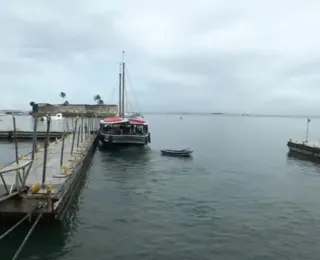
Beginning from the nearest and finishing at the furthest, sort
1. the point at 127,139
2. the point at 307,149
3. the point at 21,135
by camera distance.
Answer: the point at 127,139 < the point at 307,149 < the point at 21,135

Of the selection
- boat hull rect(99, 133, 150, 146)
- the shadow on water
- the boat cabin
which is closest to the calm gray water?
the shadow on water

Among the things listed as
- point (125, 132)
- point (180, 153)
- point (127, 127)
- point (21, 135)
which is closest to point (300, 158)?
point (180, 153)

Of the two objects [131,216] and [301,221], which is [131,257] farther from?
[301,221]

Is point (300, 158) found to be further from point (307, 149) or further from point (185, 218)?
point (185, 218)

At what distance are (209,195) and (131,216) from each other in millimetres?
8238

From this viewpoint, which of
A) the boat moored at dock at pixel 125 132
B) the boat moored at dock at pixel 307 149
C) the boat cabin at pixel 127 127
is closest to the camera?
the boat moored at dock at pixel 307 149

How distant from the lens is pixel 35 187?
18.2 meters

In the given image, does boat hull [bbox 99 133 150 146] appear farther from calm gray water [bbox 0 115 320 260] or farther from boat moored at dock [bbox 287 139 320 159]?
boat moored at dock [bbox 287 139 320 159]

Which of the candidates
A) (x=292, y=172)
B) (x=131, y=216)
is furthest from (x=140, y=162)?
(x=131, y=216)

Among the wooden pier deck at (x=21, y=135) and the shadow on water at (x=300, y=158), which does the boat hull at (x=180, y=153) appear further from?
A: the wooden pier deck at (x=21, y=135)

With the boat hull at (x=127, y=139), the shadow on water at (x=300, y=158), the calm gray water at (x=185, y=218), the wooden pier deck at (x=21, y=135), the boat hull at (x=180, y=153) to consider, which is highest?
the boat hull at (x=127, y=139)

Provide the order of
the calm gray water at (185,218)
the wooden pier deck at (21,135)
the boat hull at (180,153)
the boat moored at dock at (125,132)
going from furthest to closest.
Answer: the wooden pier deck at (21,135), the boat moored at dock at (125,132), the boat hull at (180,153), the calm gray water at (185,218)

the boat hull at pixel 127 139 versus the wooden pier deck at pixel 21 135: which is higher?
the boat hull at pixel 127 139

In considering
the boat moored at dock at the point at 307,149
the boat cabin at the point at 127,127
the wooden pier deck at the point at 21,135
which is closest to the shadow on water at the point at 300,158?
the boat moored at dock at the point at 307,149
